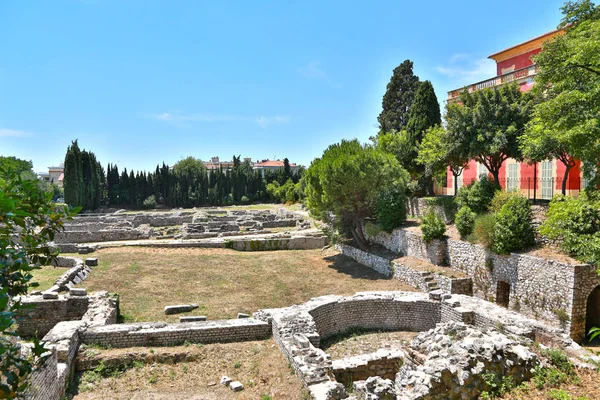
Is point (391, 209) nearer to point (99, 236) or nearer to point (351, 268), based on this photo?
point (351, 268)

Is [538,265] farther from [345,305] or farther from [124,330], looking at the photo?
[124,330]

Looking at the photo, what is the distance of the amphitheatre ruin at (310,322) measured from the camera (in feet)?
28.6

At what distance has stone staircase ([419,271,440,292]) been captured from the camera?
18266 millimetres

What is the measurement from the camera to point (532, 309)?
14.7 metres

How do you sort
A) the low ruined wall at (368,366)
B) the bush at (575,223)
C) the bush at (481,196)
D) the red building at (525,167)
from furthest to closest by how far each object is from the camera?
1. the red building at (525,167)
2. the bush at (481,196)
3. the bush at (575,223)
4. the low ruined wall at (368,366)

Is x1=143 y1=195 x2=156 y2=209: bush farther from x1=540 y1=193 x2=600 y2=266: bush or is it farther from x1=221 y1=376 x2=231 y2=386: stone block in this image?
x1=540 y1=193 x2=600 y2=266: bush

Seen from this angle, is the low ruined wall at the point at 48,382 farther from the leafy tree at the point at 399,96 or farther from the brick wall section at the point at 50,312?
the leafy tree at the point at 399,96

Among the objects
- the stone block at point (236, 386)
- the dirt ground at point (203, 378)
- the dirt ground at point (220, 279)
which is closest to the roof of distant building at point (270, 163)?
the dirt ground at point (220, 279)

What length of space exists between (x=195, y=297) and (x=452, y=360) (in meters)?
11.9

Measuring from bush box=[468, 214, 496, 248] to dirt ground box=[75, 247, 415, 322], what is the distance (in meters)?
4.14

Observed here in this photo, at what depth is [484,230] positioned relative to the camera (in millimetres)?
17156

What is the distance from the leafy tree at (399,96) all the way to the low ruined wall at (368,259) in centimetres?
1720

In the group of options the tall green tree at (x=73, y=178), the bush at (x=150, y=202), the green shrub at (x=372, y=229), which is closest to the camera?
the green shrub at (x=372, y=229)

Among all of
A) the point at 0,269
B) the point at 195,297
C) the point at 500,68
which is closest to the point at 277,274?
the point at 195,297
